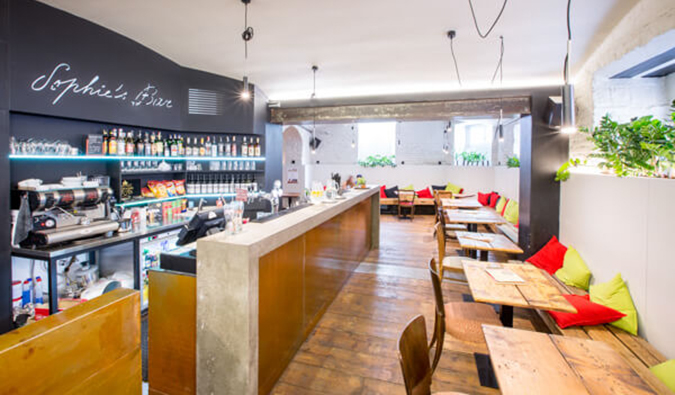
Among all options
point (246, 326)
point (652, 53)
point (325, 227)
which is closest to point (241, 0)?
point (325, 227)

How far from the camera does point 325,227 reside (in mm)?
3348

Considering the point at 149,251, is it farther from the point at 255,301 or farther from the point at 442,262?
the point at 442,262

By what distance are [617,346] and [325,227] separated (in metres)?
2.53

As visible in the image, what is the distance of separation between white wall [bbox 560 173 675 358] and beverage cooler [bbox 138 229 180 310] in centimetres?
434

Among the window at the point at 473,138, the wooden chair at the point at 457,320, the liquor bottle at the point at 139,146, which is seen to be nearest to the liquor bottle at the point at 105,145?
the liquor bottle at the point at 139,146

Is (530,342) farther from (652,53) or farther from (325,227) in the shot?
(652,53)

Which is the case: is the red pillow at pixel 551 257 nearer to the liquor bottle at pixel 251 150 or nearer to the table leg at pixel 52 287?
the liquor bottle at pixel 251 150

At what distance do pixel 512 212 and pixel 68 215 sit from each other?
7.79 meters

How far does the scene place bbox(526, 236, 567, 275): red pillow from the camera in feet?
13.7

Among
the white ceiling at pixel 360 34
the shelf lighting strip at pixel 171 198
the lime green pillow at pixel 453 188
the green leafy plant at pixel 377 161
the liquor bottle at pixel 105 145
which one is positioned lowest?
the shelf lighting strip at pixel 171 198

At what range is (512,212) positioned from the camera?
7.20 metres

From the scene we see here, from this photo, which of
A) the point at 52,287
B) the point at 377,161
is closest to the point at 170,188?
the point at 52,287

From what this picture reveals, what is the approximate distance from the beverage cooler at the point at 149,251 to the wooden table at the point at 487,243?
359 cm

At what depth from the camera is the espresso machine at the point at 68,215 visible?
272cm
